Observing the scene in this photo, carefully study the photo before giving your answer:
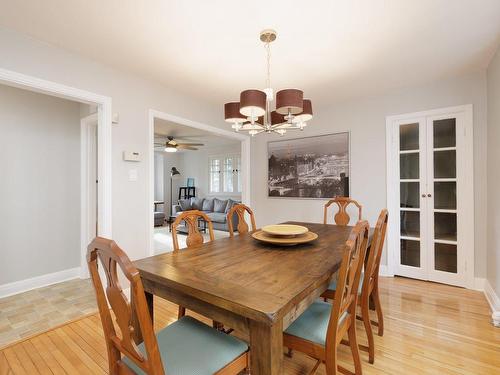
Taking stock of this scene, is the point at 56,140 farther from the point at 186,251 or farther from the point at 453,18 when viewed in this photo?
the point at 453,18

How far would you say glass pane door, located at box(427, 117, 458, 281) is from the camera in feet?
10.0

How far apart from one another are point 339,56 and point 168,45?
1.56 meters

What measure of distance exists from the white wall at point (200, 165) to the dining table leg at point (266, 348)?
6.91 metres

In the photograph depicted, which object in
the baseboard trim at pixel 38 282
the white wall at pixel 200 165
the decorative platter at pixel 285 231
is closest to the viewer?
the decorative platter at pixel 285 231

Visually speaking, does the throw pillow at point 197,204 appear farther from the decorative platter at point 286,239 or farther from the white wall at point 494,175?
the white wall at point 494,175

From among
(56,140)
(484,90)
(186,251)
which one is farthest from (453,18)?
(56,140)

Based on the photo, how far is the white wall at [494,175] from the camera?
241cm

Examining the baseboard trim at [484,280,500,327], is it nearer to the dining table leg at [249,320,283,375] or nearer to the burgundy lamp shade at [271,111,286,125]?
the dining table leg at [249,320,283,375]

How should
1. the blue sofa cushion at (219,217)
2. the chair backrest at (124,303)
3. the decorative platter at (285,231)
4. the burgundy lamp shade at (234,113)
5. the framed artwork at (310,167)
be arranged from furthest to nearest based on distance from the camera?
the blue sofa cushion at (219,217)
the framed artwork at (310,167)
the burgundy lamp shade at (234,113)
the decorative platter at (285,231)
the chair backrest at (124,303)

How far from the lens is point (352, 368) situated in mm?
1719

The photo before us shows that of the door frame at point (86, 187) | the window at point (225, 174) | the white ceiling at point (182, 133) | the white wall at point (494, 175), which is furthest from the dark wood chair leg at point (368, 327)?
the window at point (225, 174)

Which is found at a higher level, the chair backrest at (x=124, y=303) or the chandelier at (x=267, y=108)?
the chandelier at (x=267, y=108)

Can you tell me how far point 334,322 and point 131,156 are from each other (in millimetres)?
2454

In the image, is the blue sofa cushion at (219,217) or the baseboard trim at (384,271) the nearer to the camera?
the baseboard trim at (384,271)
